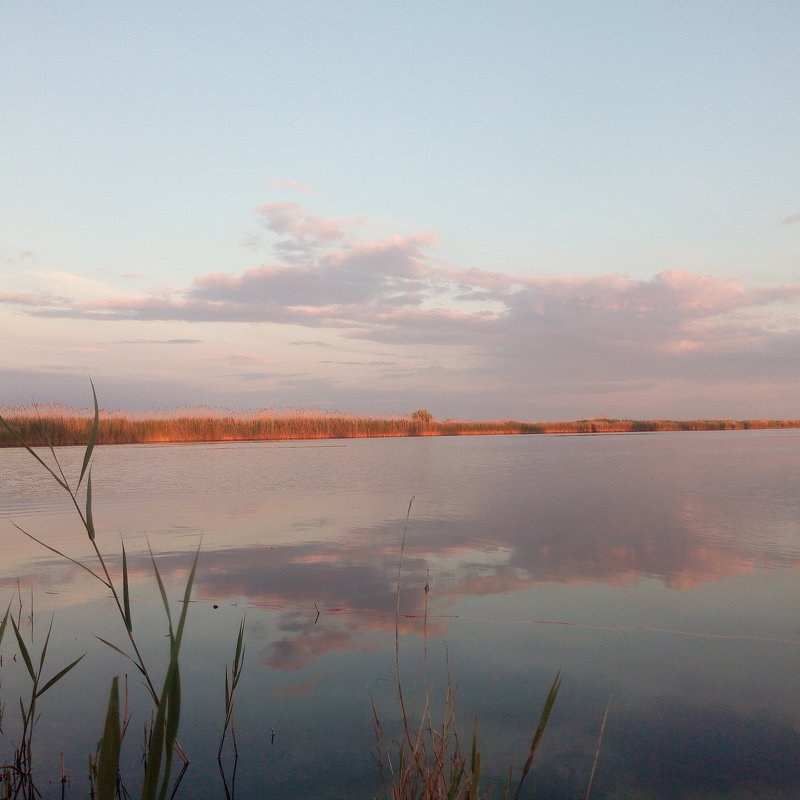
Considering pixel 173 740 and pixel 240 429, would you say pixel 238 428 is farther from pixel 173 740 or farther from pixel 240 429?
pixel 173 740

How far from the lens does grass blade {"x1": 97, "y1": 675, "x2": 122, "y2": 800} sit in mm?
1031

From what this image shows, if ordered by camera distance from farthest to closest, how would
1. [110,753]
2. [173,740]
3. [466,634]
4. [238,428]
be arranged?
1. [238,428]
2. [466,634]
3. [173,740]
4. [110,753]

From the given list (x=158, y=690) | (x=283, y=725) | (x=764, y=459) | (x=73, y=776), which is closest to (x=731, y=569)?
(x=283, y=725)

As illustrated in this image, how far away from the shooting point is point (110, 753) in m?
1.05

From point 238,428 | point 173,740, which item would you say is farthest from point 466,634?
point 238,428

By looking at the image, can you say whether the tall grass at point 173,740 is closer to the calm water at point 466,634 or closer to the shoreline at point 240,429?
the calm water at point 466,634

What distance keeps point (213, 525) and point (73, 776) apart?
392 cm

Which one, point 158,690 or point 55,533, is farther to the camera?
point 55,533

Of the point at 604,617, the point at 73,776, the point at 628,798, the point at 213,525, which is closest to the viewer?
the point at 628,798

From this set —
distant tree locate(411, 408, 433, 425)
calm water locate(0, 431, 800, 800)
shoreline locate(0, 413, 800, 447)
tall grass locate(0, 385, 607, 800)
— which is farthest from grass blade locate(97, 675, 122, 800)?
distant tree locate(411, 408, 433, 425)

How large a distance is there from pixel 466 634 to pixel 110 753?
6.26 feet

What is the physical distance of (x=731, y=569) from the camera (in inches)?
150

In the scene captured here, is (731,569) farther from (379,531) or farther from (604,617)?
(379,531)

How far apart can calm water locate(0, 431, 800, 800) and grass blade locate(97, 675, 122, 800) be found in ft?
2.49
